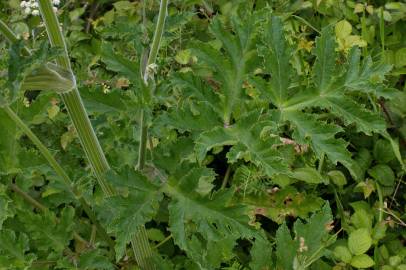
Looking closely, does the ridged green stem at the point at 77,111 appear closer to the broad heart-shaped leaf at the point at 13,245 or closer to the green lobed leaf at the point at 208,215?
the green lobed leaf at the point at 208,215

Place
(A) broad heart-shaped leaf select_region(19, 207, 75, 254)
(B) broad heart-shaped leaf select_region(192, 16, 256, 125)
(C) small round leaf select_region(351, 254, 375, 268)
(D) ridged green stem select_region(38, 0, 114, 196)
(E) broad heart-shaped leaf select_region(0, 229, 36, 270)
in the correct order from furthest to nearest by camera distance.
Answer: (C) small round leaf select_region(351, 254, 375, 268) → (A) broad heart-shaped leaf select_region(19, 207, 75, 254) → (E) broad heart-shaped leaf select_region(0, 229, 36, 270) → (B) broad heart-shaped leaf select_region(192, 16, 256, 125) → (D) ridged green stem select_region(38, 0, 114, 196)

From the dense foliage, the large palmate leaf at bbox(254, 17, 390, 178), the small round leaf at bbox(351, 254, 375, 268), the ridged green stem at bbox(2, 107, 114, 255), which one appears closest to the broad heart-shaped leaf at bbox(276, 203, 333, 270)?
the dense foliage

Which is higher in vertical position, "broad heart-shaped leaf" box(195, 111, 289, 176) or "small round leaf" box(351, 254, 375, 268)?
"broad heart-shaped leaf" box(195, 111, 289, 176)

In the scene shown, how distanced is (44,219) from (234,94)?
774 millimetres

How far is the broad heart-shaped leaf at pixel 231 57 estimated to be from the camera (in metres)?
1.69

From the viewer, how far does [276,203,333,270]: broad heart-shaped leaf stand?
201 centimetres

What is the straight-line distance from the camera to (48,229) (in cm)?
→ 204

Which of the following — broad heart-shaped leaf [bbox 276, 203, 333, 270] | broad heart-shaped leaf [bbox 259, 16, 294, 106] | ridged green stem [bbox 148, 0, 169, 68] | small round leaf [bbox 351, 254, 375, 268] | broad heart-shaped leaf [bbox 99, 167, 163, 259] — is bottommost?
small round leaf [bbox 351, 254, 375, 268]

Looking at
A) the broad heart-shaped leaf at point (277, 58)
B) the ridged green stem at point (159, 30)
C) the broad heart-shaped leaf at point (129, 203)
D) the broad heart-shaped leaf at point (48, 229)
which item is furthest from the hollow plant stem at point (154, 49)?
the broad heart-shaped leaf at point (48, 229)

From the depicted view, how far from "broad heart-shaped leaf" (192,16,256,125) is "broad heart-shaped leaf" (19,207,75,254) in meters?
0.68

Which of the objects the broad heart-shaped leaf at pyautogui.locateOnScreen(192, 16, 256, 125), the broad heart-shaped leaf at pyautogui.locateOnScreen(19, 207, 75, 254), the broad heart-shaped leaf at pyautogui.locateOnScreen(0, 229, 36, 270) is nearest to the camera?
the broad heart-shaped leaf at pyautogui.locateOnScreen(192, 16, 256, 125)

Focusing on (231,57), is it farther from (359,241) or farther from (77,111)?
(359,241)

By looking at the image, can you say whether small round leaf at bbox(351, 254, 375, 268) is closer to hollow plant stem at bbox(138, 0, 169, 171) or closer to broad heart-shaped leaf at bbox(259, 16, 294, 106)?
broad heart-shaped leaf at bbox(259, 16, 294, 106)

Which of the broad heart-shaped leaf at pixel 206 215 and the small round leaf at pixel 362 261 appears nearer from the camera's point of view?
the broad heart-shaped leaf at pixel 206 215
